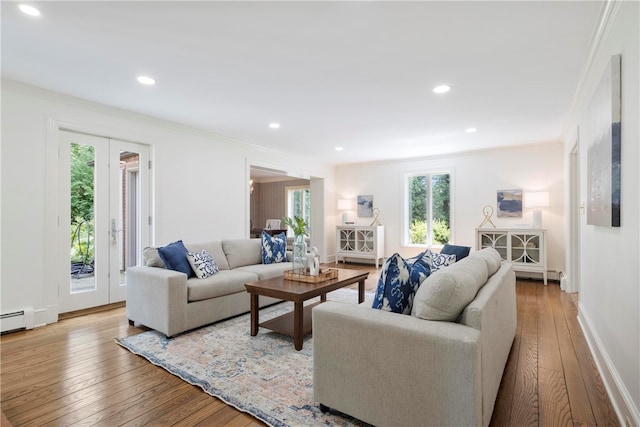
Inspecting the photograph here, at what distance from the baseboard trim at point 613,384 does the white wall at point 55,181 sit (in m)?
4.49

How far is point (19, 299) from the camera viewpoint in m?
3.05

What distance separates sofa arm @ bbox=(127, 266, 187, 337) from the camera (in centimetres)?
278

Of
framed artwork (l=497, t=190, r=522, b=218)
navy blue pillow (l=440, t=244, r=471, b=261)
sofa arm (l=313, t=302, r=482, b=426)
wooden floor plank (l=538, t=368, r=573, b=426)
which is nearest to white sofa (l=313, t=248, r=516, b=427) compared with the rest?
sofa arm (l=313, t=302, r=482, b=426)

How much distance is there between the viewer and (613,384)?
1891 mm

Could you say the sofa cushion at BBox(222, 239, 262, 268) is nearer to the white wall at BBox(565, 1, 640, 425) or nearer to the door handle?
the door handle

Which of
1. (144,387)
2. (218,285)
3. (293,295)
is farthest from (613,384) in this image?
(218,285)

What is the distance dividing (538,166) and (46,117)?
6.85 metres

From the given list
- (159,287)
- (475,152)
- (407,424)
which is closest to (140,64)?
(159,287)

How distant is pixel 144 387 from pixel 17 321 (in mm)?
1998

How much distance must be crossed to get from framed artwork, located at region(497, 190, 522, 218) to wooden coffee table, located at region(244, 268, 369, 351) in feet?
12.7

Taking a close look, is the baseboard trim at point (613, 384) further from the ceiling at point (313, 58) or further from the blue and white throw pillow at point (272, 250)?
the blue and white throw pillow at point (272, 250)

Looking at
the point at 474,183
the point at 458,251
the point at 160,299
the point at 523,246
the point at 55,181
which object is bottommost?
the point at 160,299

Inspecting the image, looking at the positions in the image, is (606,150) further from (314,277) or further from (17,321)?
(17,321)

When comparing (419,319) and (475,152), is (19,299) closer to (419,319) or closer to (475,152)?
(419,319)
